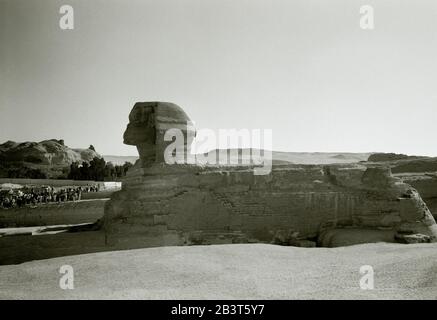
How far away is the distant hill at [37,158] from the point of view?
38.3 meters

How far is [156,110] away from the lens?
9.12 meters

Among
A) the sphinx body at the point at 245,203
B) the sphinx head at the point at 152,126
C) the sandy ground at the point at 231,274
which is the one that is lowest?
the sandy ground at the point at 231,274

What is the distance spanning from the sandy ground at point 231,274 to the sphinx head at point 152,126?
8.64ft

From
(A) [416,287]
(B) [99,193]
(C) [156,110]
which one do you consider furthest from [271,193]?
(B) [99,193]

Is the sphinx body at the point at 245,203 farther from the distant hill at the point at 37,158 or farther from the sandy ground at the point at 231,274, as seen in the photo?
the distant hill at the point at 37,158

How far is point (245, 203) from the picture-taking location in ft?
29.1

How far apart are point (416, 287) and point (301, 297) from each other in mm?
1358

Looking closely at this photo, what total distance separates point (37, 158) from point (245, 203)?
116 feet

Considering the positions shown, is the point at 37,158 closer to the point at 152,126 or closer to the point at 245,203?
the point at 152,126

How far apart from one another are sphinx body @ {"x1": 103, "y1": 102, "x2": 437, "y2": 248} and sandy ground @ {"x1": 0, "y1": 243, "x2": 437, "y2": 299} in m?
1.27

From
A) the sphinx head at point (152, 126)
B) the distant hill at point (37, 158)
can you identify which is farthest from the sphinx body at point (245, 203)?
the distant hill at point (37, 158)

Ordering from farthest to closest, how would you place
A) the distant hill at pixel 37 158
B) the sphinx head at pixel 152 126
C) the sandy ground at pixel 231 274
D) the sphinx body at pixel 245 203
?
the distant hill at pixel 37 158 → the sphinx head at pixel 152 126 → the sphinx body at pixel 245 203 → the sandy ground at pixel 231 274
